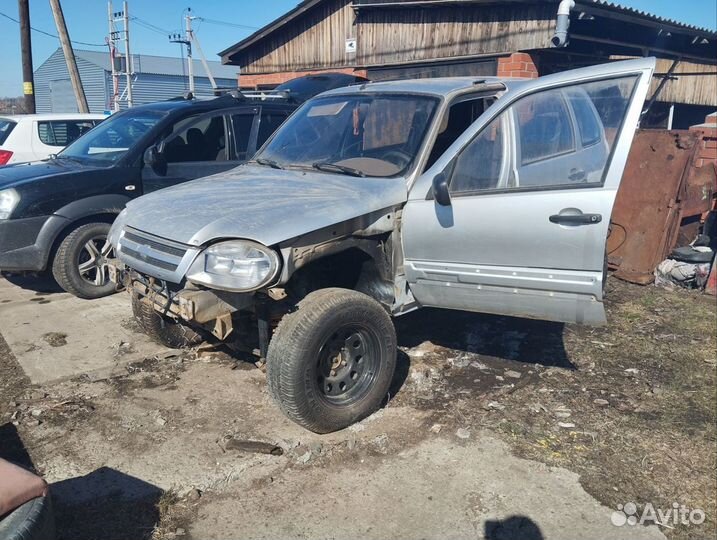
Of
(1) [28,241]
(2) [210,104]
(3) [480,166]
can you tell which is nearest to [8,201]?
(1) [28,241]

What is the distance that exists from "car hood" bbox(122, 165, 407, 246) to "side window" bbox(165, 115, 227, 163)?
2240 mm

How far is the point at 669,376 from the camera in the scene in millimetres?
4469

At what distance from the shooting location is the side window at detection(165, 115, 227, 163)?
20.6 feet

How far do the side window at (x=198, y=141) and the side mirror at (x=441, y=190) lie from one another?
3568 millimetres

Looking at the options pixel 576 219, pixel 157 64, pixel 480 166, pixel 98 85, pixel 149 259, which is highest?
pixel 157 64

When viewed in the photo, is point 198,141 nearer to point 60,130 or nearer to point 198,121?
point 198,121

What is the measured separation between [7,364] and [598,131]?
14.8 feet

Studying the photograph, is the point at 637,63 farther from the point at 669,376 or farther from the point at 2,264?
the point at 2,264

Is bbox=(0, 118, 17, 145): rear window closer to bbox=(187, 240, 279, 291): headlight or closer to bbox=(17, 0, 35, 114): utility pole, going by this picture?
bbox=(17, 0, 35, 114): utility pole

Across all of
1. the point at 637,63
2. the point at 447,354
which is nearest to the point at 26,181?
the point at 447,354

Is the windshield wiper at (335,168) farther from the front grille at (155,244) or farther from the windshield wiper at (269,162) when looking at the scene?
the front grille at (155,244)

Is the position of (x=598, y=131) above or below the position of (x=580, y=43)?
below

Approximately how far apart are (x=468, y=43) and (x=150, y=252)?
7668mm

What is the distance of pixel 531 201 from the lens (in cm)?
357
